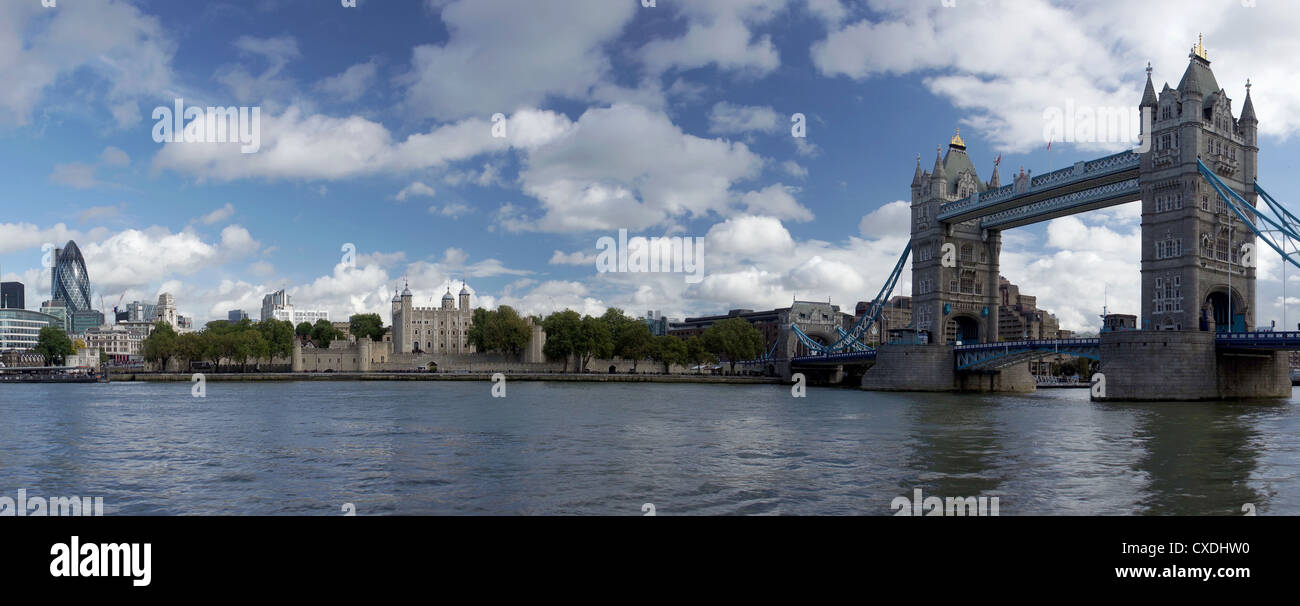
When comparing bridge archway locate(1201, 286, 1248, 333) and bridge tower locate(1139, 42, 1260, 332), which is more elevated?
bridge tower locate(1139, 42, 1260, 332)

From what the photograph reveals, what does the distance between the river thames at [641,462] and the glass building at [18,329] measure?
154m

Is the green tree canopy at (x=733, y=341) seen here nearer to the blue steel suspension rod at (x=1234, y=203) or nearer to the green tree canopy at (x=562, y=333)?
the green tree canopy at (x=562, y=333)

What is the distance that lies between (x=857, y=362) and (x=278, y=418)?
5168 centimetres

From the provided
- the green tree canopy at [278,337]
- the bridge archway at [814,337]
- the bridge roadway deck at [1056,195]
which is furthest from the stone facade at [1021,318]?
the green tree canopy at [278,337]

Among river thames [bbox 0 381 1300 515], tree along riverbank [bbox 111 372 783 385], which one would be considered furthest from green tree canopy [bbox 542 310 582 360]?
river thames [bbox 0 381 1300 515]

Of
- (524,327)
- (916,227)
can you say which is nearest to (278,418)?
(916,227)

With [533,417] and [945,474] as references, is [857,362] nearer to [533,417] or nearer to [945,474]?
[533,417]

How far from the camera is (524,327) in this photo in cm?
10631

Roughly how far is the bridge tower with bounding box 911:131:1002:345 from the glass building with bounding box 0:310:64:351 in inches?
6117

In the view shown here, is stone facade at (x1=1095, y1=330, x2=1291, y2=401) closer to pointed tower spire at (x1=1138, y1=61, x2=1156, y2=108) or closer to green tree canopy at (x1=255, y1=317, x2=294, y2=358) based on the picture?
pointed tower spire at (x1=1138, y1=61, x2=1156, y2=108)

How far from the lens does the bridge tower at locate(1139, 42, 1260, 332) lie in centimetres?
4731

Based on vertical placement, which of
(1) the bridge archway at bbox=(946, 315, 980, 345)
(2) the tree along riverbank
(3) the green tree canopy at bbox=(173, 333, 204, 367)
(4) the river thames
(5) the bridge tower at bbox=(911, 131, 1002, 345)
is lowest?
→ (2) the tree along riverbank

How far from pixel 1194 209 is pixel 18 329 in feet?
616

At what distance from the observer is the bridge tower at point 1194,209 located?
47.3 m
